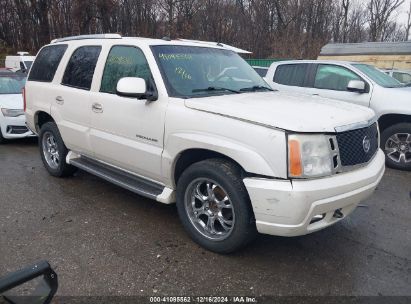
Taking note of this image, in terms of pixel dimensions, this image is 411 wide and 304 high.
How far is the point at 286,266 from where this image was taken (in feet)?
11.0

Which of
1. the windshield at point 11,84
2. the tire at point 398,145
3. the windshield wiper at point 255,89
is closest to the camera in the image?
the windshield wiper at point 255,89

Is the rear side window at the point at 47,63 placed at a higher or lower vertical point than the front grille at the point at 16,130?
higher

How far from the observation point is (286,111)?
3.22 meters

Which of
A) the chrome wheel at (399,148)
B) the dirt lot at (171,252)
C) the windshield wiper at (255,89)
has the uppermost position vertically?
the windshield wiper at (255,89)

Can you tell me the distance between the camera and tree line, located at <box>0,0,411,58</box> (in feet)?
91.1

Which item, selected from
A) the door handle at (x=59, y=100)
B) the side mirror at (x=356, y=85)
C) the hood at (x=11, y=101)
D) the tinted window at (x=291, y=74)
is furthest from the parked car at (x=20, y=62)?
the side mirror at (x=356, y=85)

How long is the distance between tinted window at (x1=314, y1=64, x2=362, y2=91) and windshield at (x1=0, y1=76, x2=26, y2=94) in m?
6.48

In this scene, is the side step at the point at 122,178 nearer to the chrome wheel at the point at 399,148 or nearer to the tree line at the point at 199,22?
the chrome wheel at the point at 399,148

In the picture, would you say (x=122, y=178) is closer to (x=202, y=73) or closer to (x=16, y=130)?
(x=202, y=73)

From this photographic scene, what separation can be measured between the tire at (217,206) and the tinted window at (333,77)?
4627 mm

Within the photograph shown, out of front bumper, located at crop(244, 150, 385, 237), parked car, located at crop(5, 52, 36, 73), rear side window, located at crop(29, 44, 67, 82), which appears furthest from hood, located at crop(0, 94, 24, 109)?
parked car, located at crop(5, 52, 36, 73)

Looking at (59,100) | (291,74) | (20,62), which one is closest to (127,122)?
(59,100)

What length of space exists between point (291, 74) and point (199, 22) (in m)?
25.3

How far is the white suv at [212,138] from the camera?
2947mm
